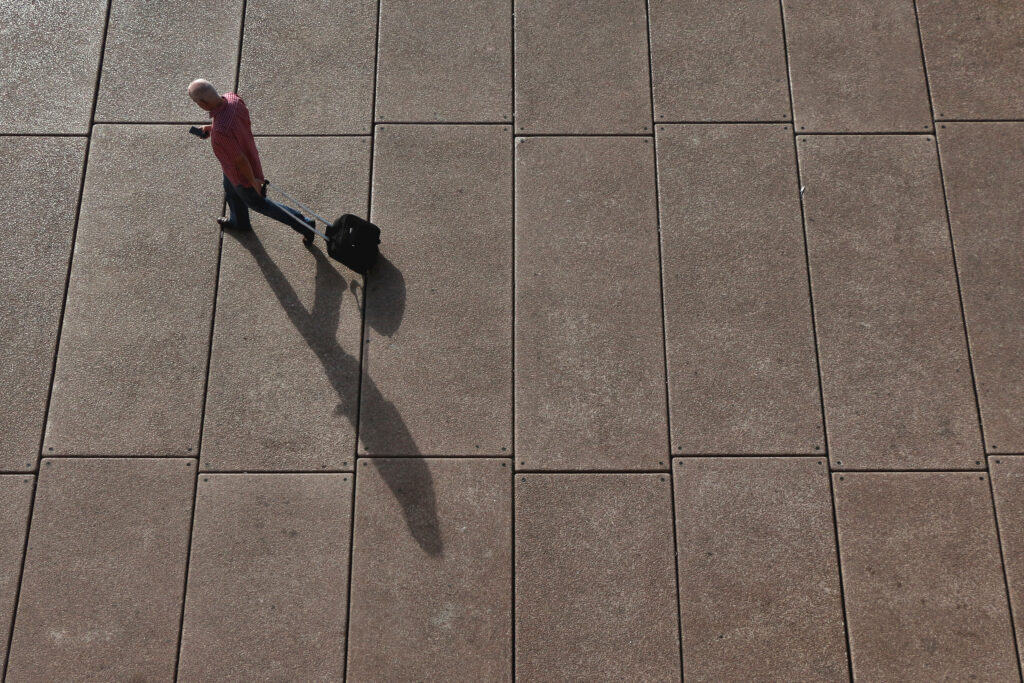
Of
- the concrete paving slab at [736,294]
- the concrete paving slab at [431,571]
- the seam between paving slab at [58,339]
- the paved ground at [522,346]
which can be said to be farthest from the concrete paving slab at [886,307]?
the seam between paving slab at [58,339]

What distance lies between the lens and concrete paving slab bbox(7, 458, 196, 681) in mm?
6016

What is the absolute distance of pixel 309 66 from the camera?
7512mm

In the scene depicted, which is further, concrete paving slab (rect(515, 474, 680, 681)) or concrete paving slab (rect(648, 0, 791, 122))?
concrete paving slab (rect(648, 0, 791, 122))

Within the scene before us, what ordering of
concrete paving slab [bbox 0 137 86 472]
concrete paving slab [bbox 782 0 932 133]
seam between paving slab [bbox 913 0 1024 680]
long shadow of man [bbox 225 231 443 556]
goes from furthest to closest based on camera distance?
concrete paving slab [bbox 782 0 932 133] < concrete paving slab [bbox 0 137 86 472] < long shadow of man [bbox 225 231 443 556] < seam between paving slab [bbox 913 0 1024 680]

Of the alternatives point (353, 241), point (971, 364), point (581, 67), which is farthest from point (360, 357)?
point (971, 364)

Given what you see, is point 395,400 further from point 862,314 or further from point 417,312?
point 862,314

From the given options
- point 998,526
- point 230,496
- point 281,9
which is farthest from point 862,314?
point 281,9

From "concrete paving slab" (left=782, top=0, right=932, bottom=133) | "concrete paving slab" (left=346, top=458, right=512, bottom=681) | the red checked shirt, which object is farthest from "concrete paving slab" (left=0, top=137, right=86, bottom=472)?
"concrete paving slab" (left=782, top=0, right=932, bottom=133)

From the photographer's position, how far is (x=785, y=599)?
6.11 meters

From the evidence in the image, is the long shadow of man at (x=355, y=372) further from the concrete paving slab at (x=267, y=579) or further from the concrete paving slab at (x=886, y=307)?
the concrete paving slab at (x=886, y=307)

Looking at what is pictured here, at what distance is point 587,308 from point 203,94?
3.22 metres

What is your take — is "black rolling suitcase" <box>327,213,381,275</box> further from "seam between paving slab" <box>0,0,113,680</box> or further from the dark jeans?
"seam between paving slab" <box>0,0,113,680</box>

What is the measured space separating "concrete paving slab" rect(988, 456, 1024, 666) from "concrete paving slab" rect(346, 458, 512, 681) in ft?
11.8

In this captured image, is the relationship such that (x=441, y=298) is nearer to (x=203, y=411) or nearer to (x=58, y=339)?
(x=203, y=411)
